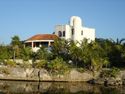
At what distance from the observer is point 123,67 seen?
5391cm

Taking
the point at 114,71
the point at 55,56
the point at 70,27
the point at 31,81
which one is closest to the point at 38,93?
the point at 31,81

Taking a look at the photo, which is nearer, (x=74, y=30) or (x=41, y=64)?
(x=41, y=64)

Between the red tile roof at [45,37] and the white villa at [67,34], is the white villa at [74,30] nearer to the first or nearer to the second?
the white villa at [67,34]

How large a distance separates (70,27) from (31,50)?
28.8 feet

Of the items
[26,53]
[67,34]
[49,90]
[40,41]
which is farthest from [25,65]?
[49,90]

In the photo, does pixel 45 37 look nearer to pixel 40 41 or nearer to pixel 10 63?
pixel 40 41

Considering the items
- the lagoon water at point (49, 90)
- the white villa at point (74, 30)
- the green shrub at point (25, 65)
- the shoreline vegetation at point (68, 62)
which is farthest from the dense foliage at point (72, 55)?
the lagoon water at point (49, 90)

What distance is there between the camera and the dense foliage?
50.7 meters

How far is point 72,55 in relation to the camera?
53.3 metres

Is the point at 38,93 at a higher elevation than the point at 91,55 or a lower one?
lower

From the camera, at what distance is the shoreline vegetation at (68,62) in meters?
49.2

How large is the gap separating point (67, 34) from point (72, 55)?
815 centimetres

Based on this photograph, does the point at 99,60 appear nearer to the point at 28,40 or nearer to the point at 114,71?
the point at 114,71

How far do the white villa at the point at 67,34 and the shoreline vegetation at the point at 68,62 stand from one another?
3939 mm
